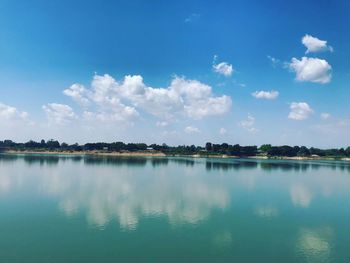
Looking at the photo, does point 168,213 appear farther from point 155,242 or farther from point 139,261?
point 139,261

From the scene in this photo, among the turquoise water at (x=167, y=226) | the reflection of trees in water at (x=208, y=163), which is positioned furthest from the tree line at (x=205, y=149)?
the turquoise water at (x=167, y=226)

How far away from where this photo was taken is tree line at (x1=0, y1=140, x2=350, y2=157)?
472 feet

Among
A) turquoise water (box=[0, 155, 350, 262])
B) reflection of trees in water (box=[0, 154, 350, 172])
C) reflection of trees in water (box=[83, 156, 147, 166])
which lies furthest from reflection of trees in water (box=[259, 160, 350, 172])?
turquoise water (box=[0, 155, 350, 262])

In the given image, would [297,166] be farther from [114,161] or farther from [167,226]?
[167,226]

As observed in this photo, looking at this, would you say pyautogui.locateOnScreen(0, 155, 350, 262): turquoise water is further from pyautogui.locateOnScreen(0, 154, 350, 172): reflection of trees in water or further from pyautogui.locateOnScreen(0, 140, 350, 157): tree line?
pyautogui.locateOnScreen(0, 140, 350, 157): tree line

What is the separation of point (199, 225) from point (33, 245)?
28.0 ft

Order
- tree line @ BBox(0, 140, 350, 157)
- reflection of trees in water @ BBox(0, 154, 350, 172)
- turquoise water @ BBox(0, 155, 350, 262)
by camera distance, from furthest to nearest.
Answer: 1. tree line @ BBox(0, 140, 350, 157)
2. reflection of trees in water @ BBox(0, 154, 350, 172)
3. turquoise water @ BBox(0, 155, 350, 262)

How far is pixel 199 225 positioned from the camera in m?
17.2

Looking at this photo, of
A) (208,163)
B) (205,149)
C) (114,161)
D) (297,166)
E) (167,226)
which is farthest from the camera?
(205,149)

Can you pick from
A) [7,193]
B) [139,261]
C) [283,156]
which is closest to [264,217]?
[139,261]

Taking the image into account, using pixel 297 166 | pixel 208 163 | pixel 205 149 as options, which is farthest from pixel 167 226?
pixel 205 149

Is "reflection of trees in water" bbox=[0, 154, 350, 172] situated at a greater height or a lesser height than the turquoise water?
greater

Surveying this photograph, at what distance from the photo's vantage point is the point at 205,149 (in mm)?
159125

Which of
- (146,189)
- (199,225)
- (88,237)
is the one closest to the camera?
(88,237)
